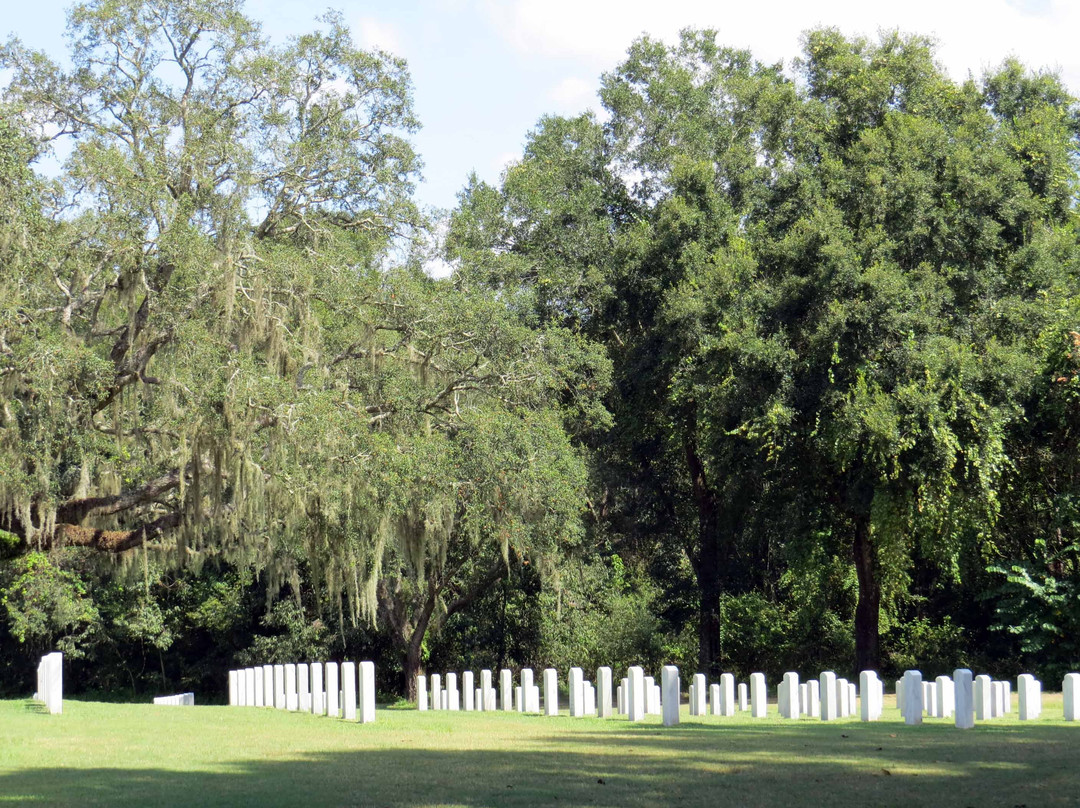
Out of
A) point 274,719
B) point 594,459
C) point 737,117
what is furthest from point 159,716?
point 737,117

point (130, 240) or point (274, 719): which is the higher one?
point (130, 240)

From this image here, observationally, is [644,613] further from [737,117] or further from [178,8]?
[178,8]

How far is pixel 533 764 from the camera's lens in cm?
890

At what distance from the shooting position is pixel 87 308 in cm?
1941

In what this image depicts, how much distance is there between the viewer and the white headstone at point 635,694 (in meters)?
14.2

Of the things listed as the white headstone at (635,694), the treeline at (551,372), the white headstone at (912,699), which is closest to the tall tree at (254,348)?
the treeline at (551,372)

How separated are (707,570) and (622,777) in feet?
82.3

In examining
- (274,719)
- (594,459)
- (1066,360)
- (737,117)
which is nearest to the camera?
A: (274,719)

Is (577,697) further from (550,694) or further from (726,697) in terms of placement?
(726,697)

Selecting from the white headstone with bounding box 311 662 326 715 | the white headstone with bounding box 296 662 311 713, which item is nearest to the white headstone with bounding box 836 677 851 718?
the white headstone with bounding box 311 662 326 715

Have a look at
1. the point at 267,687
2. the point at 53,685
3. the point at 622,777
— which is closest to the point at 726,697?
the point at 267,687

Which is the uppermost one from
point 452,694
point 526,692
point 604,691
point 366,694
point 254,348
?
point 254,348

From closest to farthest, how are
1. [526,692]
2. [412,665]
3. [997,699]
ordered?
1. [997,699]
2. [526,692]
3. [412,665]

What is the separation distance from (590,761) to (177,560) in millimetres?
15142
